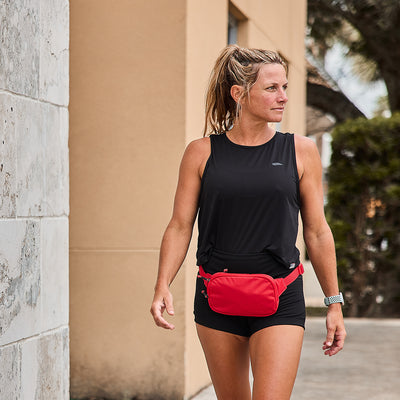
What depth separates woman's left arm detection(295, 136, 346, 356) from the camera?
270 centimetres

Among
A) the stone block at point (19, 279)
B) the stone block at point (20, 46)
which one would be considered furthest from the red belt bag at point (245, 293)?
the stone block at point (20, 46)

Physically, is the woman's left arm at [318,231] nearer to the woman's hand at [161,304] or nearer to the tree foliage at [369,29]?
the woman's hand at [161,304]

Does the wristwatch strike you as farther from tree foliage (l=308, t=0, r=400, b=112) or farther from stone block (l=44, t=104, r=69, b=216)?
tree foliage (l=308, t=0, r=400, b=112)

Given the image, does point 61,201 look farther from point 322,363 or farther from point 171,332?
point 322,363

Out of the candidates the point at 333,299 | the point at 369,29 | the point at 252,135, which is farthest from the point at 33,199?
the point at 369,29

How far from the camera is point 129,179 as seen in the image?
198 inches

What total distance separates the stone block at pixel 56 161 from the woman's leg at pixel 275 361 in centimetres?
111

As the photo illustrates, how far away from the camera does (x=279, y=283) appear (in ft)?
8.55

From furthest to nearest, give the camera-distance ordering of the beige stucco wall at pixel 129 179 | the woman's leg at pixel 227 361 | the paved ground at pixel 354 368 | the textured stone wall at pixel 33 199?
1. the paved ground at pixel 354 368
2. the beige stucco wall at pixel 129 179
3. the textured stone wall at pixel 33 199
4. the woman's leg at pixel 227 361

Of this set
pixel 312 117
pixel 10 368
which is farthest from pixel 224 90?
pixel 312 117

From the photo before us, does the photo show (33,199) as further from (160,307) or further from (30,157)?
(160,307)

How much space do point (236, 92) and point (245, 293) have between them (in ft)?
Result: 2.51

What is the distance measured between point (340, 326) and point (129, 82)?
2.88 metres

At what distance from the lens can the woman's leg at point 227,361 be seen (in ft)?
8.74
